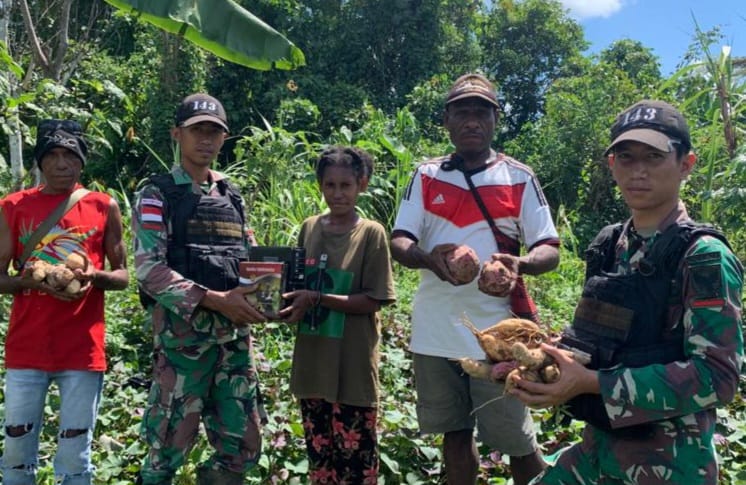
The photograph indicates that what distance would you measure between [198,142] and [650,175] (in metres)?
1.83

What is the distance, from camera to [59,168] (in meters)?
2.84

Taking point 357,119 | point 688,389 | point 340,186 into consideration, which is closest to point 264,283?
point 340,186

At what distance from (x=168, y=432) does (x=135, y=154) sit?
9973mm

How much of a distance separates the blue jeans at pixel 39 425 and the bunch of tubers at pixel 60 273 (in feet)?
1.21

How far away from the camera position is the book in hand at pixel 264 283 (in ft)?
8.41

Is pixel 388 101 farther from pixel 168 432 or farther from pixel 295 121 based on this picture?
pixel 168 432

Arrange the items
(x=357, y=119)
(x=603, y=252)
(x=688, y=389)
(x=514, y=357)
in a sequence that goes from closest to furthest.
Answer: (x=688, y=389) → (x=514, y=357) → (x=603, y=252) → (x=357, y=119)

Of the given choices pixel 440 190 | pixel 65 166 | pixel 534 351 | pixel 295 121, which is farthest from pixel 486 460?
pixel 295 121

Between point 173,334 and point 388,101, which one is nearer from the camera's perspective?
point 173,334

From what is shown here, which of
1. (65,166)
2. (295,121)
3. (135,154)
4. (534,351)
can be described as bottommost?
(534,351)

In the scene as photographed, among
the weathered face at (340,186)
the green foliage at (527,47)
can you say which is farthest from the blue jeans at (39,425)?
the green foliage at (527,47)

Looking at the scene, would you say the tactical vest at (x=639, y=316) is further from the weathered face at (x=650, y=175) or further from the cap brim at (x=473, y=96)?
the cap brim at (x=473, y=96)

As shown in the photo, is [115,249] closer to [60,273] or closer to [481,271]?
[60,273]

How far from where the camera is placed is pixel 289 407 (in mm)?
3969
